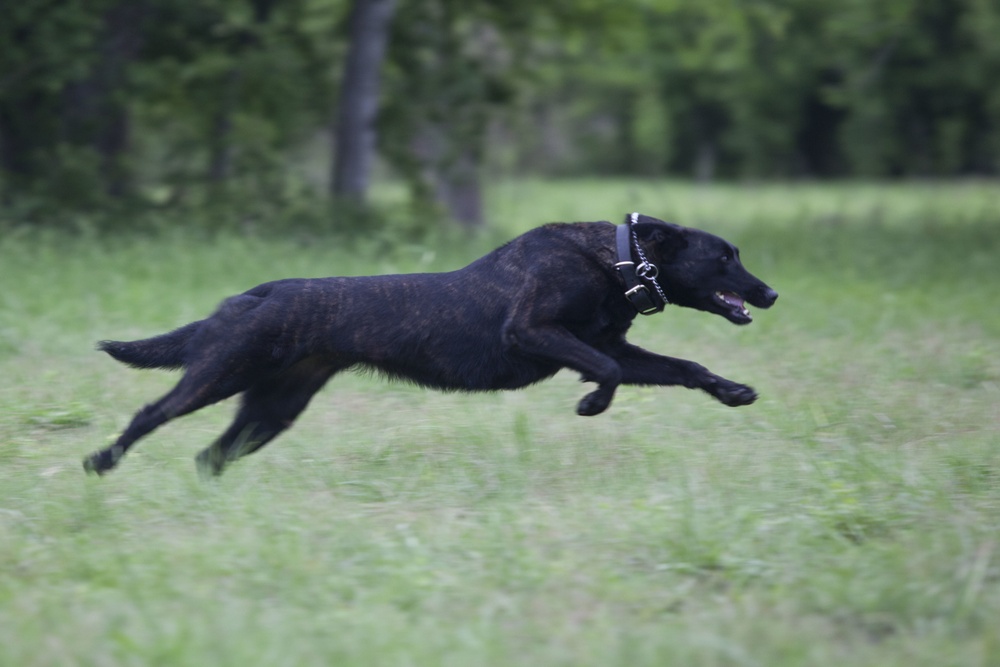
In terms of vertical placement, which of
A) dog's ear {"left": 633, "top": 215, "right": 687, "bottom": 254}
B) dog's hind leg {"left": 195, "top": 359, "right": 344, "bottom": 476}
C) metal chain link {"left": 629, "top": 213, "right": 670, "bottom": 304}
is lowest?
dog's hind leg {"left": 195, "top": 359, "right": 344, "bottom": 476}

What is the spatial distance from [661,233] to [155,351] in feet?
8.39

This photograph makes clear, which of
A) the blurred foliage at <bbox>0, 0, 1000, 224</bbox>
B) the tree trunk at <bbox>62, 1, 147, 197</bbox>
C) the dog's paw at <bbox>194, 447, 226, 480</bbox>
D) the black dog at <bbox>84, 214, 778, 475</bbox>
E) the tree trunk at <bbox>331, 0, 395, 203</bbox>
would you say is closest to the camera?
the black dog at <bbox>84, 214, 778, 475</bbox>

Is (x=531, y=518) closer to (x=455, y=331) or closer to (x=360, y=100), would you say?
(x=455, y=331)

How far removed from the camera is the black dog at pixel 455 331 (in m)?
5.51

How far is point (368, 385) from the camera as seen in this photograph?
26.0 ft

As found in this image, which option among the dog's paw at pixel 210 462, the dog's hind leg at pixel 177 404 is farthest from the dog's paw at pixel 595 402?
the dog's paw at pixel 210 462

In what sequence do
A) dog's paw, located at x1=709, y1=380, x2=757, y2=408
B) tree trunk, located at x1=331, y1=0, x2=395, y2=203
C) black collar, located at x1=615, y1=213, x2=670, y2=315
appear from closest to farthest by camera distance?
black collar, located at x1=615, y1=213, x2=670, y2=315 < dog's paw, located at x1=709, y1=380, x2=757, y2=408 < tree trunk, located at x1=331, y1=0, x2=395, y2=203

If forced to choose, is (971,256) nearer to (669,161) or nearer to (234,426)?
(234,426)

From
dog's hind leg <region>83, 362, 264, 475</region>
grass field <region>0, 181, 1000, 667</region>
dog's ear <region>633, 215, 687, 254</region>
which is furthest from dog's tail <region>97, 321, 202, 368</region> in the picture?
dog's ear <region>633, 215, 687, 254</region>

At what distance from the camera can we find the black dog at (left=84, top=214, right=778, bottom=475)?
5512 mm

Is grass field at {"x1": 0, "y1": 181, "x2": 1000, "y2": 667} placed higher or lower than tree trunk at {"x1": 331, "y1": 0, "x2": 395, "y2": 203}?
lower

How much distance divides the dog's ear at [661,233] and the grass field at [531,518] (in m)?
1.04

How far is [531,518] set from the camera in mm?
4746

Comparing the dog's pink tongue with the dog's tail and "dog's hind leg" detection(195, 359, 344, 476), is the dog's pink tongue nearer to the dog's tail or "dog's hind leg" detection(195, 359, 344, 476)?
"dog's hind leg" detection(195, 359, 344, 476)
